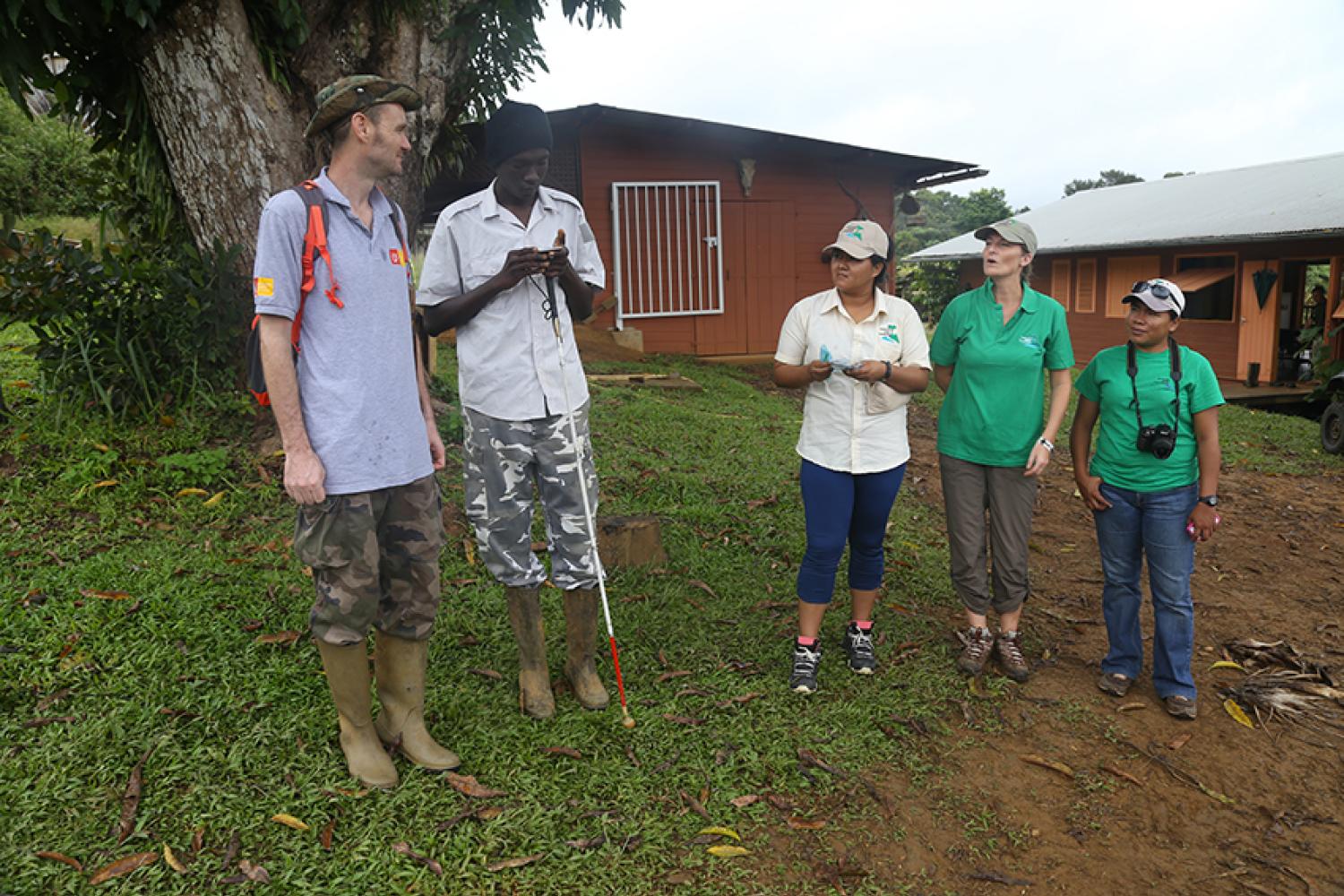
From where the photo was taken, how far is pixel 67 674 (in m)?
3.48

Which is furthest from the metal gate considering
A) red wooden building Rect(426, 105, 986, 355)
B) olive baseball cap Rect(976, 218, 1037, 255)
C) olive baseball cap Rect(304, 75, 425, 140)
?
olive baseball cap Rect(304, 75, 425, 140)

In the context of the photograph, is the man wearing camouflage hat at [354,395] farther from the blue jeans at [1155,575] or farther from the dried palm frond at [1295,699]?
the dried palm frond at [1295,699]

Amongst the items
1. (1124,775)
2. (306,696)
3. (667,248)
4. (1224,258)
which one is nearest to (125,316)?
(306,696)

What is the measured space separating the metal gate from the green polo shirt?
9.34 meters

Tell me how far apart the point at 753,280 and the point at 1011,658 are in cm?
1043

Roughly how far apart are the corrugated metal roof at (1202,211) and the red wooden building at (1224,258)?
0.12 ft

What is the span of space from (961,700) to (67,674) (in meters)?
3.47

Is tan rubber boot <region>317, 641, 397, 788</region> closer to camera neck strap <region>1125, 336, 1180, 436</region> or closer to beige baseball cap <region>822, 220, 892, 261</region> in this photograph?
beige baseball cap <region>822, 220, 892, 261</region>

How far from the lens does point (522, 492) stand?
333 centimetres

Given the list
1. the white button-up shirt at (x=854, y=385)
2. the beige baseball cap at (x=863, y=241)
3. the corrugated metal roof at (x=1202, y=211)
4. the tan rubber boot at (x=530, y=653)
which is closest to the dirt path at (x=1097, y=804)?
the tan rubber boot at (x=530, y=653)

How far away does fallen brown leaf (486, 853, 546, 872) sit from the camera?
2.68 metres

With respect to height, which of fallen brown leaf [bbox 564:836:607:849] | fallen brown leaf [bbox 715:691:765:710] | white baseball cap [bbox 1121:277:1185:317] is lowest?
fallen brown leaf [bbox 564:836:607:849]

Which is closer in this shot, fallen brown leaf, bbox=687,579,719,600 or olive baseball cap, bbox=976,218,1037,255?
olive baseball cap, bbox=976,218,1037,255

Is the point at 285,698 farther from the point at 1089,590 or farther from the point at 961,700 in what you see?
the point at 1089,590
